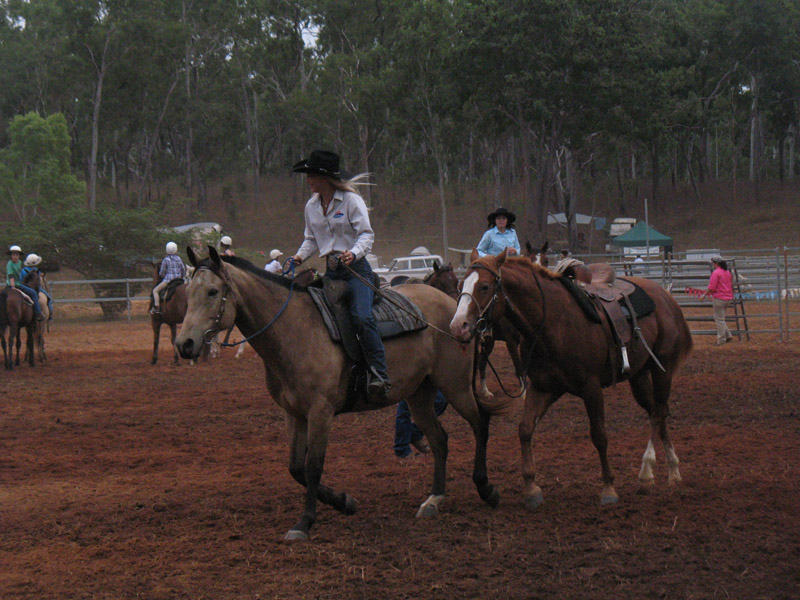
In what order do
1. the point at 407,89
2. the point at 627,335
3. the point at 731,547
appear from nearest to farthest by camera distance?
the point at 731,547 → the point at 627,335 → the point at 407,89

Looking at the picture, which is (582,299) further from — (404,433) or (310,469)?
(310,469)

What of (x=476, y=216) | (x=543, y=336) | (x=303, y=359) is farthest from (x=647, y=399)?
(x=476, y=216)

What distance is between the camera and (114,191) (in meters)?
60.7

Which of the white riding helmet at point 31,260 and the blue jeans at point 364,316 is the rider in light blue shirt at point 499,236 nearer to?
the blue jeans at point 364,316

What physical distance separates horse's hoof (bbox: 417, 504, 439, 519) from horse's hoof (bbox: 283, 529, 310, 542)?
35.7 inches

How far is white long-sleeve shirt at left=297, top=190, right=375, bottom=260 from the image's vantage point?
19.8ft

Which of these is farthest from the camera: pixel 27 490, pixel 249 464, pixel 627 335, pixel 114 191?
pixel 114 191

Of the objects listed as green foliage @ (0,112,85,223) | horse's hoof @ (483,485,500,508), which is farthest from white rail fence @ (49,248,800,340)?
horse's hoof @ (483,485,500,508)

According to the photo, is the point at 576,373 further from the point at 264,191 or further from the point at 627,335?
the point at 264,191

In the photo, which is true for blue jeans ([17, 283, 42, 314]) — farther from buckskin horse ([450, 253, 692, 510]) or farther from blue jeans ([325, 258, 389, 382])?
buckskin horse ([450, 253, 692, 510])

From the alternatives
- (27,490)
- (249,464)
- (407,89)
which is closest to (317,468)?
(249,464)

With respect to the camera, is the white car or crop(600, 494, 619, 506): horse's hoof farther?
the white car

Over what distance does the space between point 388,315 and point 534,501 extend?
175cm

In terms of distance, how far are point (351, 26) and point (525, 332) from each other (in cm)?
5002
